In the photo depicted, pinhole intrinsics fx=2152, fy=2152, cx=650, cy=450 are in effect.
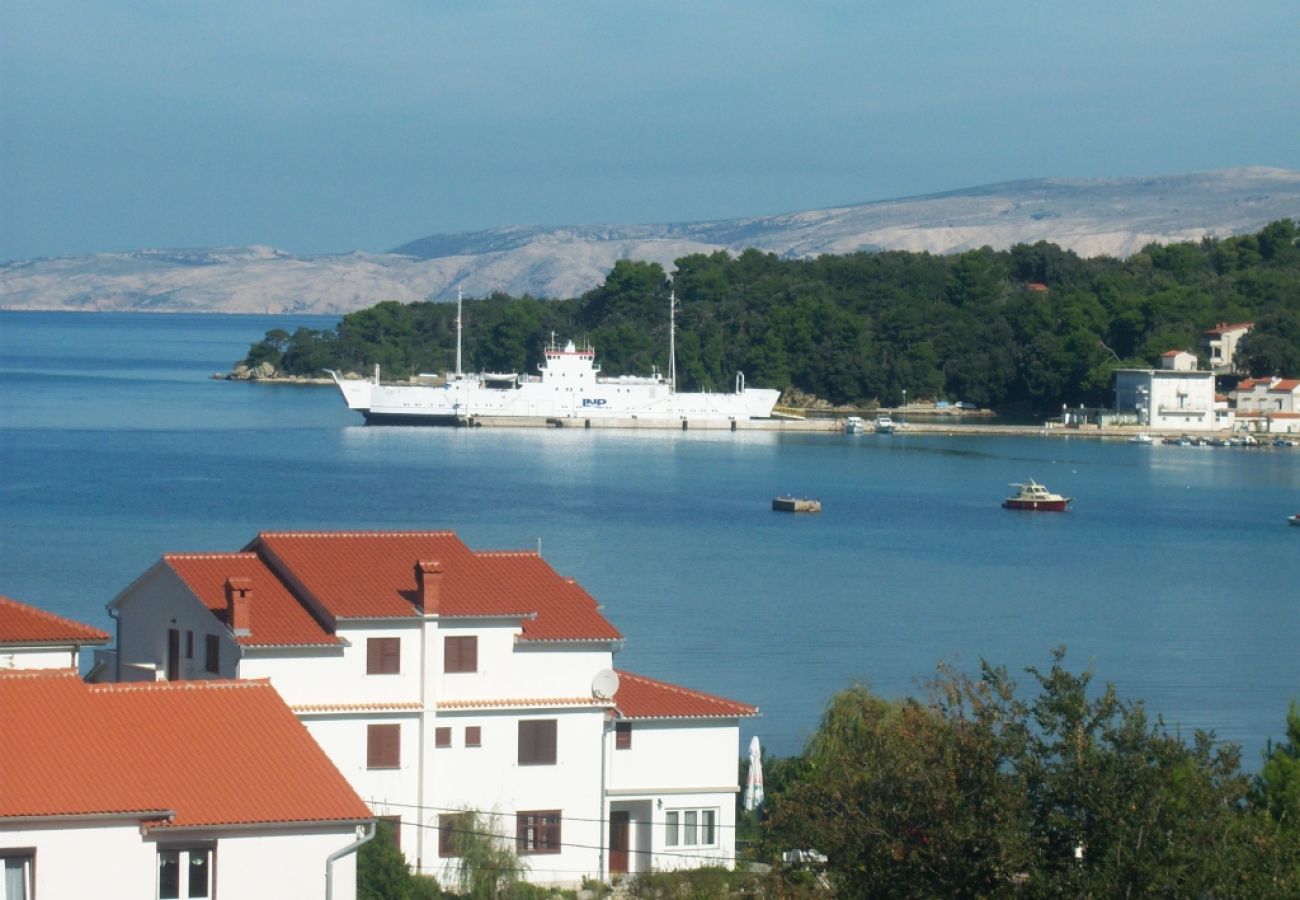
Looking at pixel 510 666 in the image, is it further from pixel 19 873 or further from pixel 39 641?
pixel 19 873

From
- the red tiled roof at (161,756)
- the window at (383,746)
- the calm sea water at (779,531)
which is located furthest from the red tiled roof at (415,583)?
the calm sea water at (779,531)

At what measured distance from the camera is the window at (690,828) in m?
10.0

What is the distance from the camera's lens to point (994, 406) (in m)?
61.4

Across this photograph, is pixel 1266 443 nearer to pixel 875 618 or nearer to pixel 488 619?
pixel 875 618

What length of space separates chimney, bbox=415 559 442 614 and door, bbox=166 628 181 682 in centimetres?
118

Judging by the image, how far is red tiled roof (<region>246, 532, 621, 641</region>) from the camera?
970 centimetres

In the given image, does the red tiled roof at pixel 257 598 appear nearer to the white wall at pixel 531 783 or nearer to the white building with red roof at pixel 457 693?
the white building with red roof at pixel 457 693

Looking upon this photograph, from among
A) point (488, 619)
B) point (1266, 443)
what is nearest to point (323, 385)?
point (1266, 443)

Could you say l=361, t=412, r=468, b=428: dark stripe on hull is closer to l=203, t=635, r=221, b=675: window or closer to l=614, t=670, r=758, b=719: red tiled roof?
l=614, t=670, r=758, b=719: red tiled roof

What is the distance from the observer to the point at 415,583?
984 cm

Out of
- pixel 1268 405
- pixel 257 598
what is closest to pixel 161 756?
pixel 257 598

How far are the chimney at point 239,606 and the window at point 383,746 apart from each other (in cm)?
71

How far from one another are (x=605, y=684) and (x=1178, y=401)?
150 ft

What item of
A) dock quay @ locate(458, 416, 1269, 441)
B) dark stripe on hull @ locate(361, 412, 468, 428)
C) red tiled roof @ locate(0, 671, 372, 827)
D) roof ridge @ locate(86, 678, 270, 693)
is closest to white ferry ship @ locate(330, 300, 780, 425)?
dark stripe on hull @ locate(361, 412, 468, 428)
